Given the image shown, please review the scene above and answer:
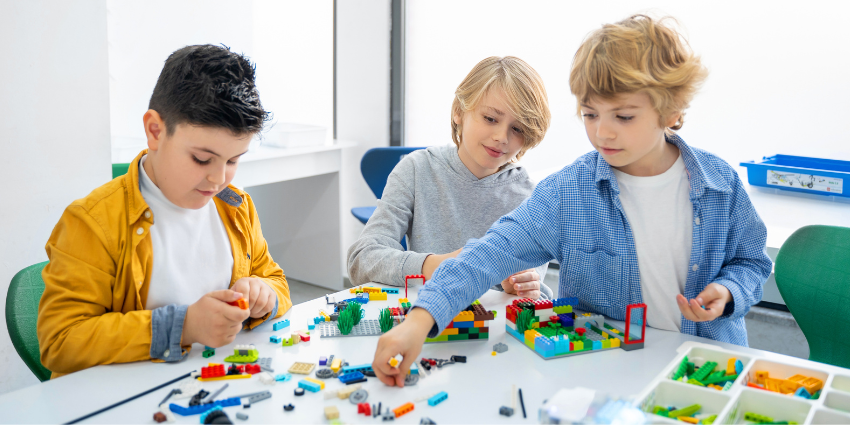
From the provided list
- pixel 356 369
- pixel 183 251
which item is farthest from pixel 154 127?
pixel 356 369

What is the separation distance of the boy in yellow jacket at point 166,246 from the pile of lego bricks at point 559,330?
443 mm

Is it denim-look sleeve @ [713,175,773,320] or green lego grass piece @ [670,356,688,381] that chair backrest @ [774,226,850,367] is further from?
green lego grass piece @ [670,356,688,381]

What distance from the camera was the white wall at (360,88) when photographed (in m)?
3.21

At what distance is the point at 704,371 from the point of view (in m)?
0.94

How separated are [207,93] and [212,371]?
0.45 meters

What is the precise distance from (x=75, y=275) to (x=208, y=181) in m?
0.25

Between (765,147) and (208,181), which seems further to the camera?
(765,147)

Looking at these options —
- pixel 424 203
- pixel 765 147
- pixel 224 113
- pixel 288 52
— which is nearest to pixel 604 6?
pixel 765 147

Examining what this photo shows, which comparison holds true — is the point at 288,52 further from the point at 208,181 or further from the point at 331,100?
the point at 208,181

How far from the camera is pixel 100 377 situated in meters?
0.90

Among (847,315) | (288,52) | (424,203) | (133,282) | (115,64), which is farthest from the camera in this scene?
(288,52)

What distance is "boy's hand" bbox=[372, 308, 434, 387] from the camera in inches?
34.4

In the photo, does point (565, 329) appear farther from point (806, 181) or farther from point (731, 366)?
point (806, 181)

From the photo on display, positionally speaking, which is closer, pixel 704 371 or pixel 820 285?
pixel 704 371
